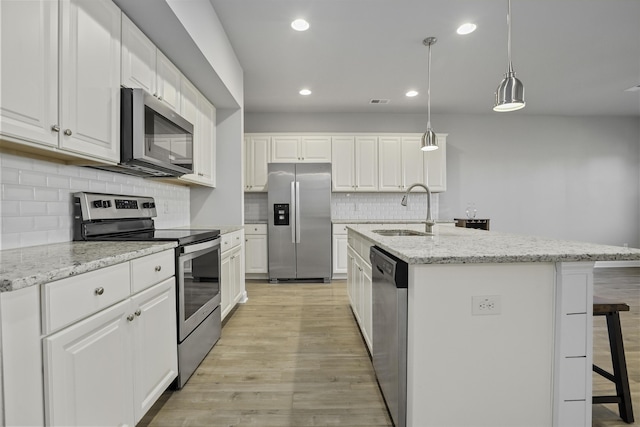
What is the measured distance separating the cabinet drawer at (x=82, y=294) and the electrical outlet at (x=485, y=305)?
147cm

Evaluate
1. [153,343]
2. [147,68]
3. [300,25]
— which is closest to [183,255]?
[153,343]

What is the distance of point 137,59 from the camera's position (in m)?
2.08

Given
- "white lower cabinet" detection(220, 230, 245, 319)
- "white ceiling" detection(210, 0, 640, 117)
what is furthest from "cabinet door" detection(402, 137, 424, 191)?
"white lower cabinet" detection(220, 230, 245, 319)

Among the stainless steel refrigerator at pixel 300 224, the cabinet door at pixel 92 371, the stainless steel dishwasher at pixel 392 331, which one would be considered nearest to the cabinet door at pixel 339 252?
the stainless steel refrigerator at pixel 300 224

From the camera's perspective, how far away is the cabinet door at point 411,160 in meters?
5.16

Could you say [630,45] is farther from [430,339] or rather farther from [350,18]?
[430,339]

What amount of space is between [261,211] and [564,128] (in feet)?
18.1

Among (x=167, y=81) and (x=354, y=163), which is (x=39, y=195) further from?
(x=354, y=163)

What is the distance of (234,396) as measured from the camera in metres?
1.86

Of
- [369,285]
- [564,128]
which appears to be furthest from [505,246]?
[564,128]

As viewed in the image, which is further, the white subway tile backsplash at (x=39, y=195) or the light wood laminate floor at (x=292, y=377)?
the light wood laminate floor at (x=292, y=377)

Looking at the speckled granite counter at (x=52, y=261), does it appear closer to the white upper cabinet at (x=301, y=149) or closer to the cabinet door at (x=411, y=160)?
the white upper cabinet at (x=301, y=149)

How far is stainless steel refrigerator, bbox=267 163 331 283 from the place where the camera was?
4727mm

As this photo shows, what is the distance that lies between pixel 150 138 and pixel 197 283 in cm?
99
